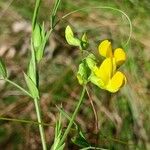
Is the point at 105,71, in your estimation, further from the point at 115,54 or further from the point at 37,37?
the point at 37,37

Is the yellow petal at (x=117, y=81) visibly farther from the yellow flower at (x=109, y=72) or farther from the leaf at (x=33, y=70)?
the leaf at (x=33, y=70)

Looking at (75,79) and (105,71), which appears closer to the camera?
(105,71)

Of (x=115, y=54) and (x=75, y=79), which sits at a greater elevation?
(x=115, y=54)

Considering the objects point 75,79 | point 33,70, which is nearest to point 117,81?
point 33,70

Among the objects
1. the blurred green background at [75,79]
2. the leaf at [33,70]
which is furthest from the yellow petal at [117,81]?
the blurred green background at [75,79]

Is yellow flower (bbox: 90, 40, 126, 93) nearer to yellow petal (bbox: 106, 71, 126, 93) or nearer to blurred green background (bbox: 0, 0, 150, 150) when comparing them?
yellow petal (bbox: 106, 71, 126, 93)

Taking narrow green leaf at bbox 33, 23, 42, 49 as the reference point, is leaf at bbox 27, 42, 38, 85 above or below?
below

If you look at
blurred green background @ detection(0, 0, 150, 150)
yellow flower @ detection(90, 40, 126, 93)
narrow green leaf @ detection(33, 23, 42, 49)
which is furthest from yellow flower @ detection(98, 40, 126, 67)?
blurred green background @ detection(0, 0, 150, 150)
